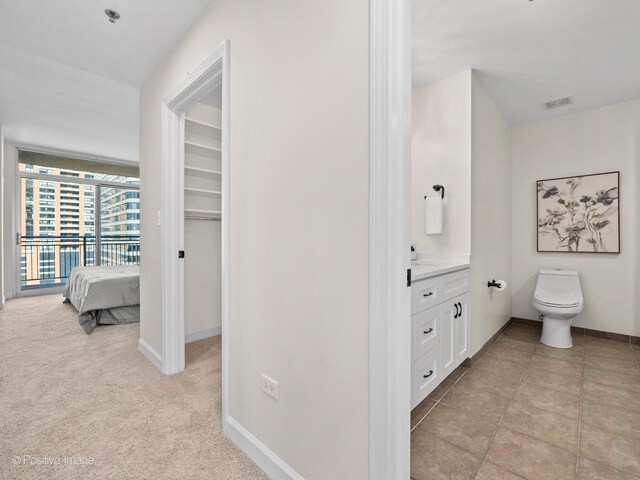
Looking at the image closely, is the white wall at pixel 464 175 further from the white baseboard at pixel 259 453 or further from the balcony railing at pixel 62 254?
the balcony railing at pixel 62 254

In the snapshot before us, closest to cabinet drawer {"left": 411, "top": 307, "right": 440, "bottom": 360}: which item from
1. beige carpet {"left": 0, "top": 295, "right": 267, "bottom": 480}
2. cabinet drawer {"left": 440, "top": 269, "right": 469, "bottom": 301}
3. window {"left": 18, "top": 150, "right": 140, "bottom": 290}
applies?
cabinet drawer {"left": 440, "top": 269, "right": 469, "bottom": 301}

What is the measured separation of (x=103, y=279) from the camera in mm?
3510

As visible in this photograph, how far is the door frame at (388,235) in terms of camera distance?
0.96 meters

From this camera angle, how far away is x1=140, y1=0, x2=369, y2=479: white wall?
1057mm

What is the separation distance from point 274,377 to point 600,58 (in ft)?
11.0

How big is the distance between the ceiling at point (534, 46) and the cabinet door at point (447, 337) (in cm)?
191

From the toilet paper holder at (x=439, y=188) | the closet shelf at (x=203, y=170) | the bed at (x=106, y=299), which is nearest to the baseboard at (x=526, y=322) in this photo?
the toilet paper holder at (x=439, y=188)

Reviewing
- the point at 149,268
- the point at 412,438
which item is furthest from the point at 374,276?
the point at 149,268

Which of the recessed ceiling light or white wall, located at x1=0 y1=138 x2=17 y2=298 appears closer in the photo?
the recessed ceiling light

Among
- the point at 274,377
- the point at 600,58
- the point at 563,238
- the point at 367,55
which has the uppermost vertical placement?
the point at 600,58

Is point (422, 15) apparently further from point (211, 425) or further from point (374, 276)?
point (211, 425)

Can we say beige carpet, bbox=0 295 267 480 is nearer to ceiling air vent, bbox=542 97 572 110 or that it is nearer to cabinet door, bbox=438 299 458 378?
cabinet door, bbox=438 299 458 378

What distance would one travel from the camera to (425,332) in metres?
1.84

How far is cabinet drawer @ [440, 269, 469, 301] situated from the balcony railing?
6214mm
